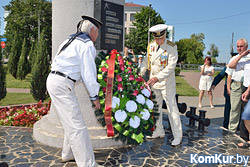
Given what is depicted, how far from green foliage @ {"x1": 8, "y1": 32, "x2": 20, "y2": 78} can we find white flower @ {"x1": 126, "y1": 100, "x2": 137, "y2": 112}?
822 inches

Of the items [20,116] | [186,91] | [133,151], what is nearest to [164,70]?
[133,151]

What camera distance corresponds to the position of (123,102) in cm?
343

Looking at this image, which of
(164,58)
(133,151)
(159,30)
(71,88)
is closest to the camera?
(71,88)

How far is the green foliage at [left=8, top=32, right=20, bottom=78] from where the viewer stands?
848 inches

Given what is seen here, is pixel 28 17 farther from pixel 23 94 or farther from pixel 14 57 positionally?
pixel 23 94

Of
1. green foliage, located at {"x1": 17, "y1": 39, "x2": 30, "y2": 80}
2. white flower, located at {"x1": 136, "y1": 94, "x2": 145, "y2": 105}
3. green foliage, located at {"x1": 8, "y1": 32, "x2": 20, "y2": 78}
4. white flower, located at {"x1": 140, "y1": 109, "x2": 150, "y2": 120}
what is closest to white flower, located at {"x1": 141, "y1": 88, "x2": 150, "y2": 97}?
white flower, located at {"x1": 136, "y1": 94, "x2": 145, "y2": 105}

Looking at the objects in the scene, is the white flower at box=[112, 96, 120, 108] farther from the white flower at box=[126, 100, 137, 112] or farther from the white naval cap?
the white naval cap

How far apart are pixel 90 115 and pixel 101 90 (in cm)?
127

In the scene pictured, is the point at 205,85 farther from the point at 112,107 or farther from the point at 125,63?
the point at 112,107

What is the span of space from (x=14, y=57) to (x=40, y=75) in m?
15.2

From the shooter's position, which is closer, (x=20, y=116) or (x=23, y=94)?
(x=20, y=116)

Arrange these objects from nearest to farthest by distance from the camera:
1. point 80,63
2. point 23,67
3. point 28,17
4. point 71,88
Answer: point 80,63, point 71,88, point 23,67, point 28,17

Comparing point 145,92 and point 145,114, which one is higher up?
point 145,92

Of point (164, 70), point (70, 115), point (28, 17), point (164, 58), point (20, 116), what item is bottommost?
point (20, 116)
